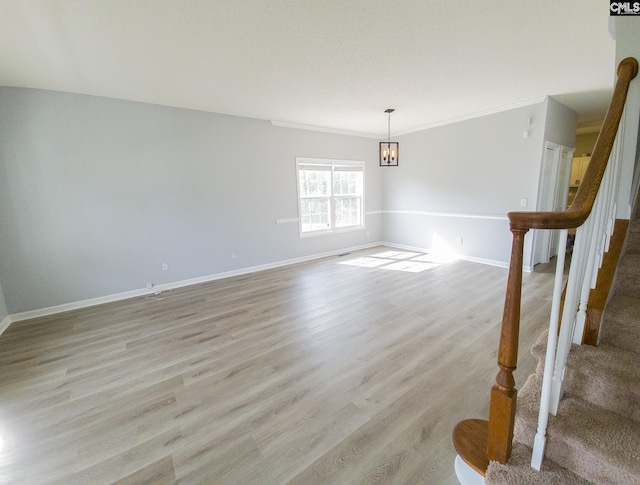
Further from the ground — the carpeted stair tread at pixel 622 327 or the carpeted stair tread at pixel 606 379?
the carpeted stair tread at pixel 622 327

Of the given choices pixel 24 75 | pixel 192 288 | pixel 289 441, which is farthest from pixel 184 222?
pixel 289 441

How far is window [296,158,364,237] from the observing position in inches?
213

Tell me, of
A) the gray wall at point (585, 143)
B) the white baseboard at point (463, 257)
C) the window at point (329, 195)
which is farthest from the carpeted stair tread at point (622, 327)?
the gray wall at point (585, 143)

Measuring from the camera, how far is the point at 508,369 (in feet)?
3.20

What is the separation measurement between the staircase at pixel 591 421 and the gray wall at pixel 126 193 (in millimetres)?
4336

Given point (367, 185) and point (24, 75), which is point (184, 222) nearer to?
point (24, 75)

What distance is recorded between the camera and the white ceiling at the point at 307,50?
76.1 inches

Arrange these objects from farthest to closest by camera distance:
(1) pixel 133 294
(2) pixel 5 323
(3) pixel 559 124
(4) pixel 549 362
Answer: (3) pixel 559 124 → (1) pixel 133 294 → (2) pixel 5 323 → (4) pixel 549 362

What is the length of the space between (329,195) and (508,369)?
16.7 feet

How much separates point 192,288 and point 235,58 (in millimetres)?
3199

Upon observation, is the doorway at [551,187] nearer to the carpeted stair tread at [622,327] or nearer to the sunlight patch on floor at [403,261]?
the sunlight patch on floor at [403,261]

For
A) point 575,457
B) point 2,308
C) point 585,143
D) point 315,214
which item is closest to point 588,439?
point 575,457

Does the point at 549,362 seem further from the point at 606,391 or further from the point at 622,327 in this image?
the point at 622,327

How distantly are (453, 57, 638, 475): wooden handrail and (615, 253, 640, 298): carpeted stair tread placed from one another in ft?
3.28
